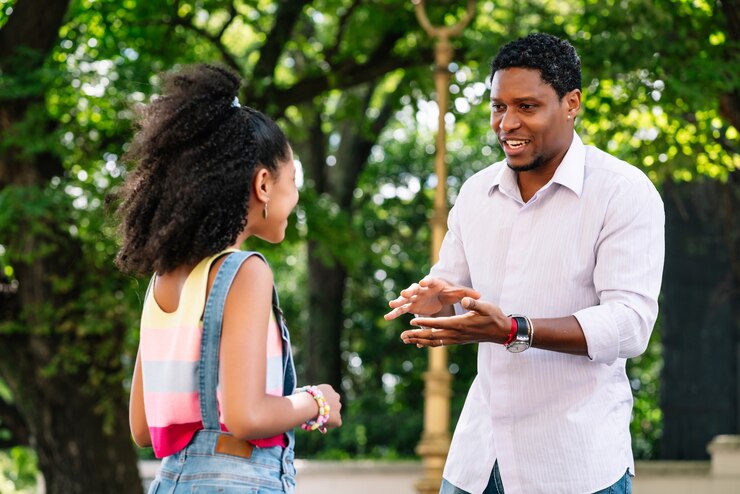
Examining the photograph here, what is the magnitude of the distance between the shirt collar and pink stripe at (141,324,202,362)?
126 centimetres

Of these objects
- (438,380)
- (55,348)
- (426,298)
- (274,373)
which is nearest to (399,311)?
(426,298)

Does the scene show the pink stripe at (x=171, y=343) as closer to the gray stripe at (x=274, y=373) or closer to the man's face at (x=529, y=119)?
the gray stripe at (x=274, y=373)

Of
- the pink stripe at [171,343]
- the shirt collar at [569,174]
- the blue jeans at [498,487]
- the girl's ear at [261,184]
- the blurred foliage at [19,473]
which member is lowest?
the blurred foliage at [19,473]

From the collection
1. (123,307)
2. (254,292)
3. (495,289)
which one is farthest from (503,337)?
(123,307)

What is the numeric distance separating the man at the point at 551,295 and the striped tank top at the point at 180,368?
0.54 meters

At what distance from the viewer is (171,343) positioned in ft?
8.84

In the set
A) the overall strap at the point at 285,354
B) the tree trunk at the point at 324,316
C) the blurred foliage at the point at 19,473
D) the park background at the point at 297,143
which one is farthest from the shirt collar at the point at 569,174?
the blurred foliage at the point at 19,473

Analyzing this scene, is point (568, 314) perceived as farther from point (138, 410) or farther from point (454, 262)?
point (138, 410)

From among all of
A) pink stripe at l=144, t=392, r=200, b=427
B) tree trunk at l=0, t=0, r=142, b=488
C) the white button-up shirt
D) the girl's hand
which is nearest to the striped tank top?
pink stripe at l=144, t=392, r=200, b=427

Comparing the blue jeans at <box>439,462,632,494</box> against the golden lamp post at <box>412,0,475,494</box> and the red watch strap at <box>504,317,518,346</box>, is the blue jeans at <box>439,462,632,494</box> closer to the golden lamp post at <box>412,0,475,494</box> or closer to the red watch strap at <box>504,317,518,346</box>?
the red watch strap at <box>504,317,518,346</box>

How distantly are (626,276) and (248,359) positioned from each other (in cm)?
117

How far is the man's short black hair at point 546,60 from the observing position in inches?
135

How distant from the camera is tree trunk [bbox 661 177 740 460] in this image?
16.4 m

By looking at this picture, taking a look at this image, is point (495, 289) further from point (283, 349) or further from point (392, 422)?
point (392, 422)
